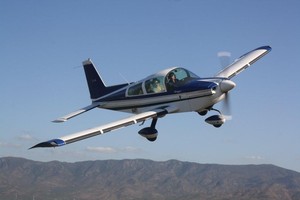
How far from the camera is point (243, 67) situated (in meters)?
32.8

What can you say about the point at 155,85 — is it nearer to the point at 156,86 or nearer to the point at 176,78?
the point at 156,86

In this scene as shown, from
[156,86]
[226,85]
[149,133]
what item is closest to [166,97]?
[156,86]

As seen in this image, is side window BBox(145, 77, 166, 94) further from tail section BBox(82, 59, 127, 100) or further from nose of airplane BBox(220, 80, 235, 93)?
tail section BBox(82, 59, 127, 100)

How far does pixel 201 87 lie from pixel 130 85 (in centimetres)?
661

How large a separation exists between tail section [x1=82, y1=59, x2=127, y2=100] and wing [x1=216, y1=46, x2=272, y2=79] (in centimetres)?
866

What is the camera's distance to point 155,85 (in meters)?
26.9

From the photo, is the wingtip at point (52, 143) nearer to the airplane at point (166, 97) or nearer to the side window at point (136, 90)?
the airplane at point (166, 97)

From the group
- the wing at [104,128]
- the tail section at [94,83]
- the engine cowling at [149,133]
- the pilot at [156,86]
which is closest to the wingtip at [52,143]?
the wing at [104,128]

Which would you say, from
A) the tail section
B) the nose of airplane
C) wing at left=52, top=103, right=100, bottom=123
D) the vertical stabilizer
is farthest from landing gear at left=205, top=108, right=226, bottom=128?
the vertical stabilizer

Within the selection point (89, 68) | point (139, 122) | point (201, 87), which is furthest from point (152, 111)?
point (89, 68)

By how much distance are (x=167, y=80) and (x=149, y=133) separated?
3728mm

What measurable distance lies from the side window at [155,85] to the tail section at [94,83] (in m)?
6.06

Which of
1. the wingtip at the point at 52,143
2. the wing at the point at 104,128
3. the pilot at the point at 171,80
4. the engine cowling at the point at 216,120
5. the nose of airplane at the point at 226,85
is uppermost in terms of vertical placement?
the pilot at the point at 171,80

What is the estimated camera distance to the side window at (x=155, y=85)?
87.3 feet
